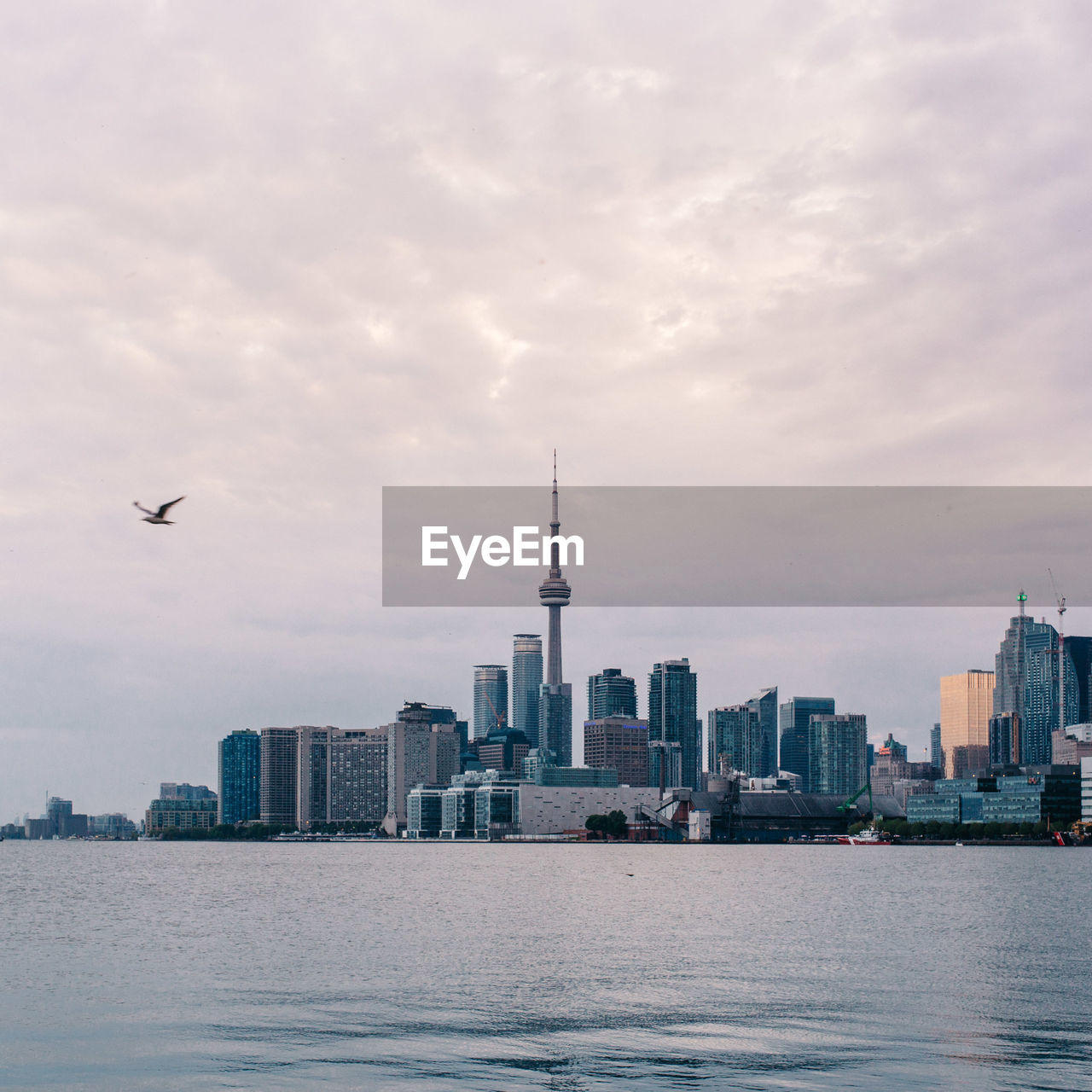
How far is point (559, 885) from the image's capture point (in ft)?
439

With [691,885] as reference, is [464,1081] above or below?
above

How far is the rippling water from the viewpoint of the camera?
130 ft

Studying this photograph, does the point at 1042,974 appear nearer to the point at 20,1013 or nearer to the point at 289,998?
the point at 289,998

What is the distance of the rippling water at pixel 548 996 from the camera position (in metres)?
39.6

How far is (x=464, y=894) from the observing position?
389 feet

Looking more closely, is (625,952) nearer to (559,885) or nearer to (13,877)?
(559,885)

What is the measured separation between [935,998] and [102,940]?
1873 inches

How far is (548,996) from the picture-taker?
173ft

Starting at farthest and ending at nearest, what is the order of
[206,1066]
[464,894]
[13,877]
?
[13,877] → [464,894] → [206,1066]

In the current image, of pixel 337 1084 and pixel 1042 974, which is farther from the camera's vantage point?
pixel 1042 974

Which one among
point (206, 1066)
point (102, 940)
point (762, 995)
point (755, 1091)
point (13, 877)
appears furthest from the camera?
point (13, 877)

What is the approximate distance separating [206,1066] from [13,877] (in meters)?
150

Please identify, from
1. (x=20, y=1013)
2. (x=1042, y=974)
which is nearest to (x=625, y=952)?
(x=1042, y=974)

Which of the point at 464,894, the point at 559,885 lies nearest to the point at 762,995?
the point at 464,894
